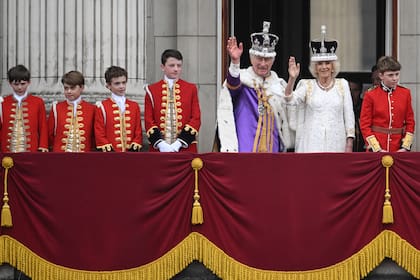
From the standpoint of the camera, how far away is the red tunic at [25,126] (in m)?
13.4

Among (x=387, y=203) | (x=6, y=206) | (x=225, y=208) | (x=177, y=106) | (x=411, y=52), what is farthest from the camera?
(x=411, y=52)

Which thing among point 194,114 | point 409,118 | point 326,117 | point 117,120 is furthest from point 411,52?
point 117,120

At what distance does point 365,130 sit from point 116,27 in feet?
10.1

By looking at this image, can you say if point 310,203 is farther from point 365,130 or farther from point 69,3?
point 69,3

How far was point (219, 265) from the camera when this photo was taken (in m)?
12.0

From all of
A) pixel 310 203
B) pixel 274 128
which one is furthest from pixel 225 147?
pixel 310 203

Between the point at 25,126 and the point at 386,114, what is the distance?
3497mm

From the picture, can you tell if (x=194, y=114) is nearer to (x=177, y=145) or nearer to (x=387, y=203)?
(x=177, y=145)

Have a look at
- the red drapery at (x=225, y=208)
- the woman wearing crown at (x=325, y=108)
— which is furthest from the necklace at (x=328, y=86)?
the red drapery at (x=225, y=208)

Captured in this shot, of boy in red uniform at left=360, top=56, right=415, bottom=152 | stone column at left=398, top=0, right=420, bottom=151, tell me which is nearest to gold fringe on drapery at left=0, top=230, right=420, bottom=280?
boy in red uniform at left=360, top=56, right=415, bottom=152

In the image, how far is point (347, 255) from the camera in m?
12.0

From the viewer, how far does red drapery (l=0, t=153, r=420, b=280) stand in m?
12.0

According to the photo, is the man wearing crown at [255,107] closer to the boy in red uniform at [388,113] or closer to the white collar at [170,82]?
the white collar at [170,82]

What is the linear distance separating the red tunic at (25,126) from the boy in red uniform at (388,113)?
10.2ft
